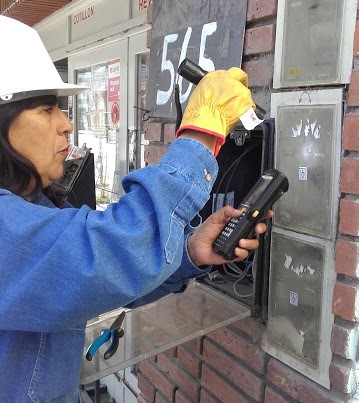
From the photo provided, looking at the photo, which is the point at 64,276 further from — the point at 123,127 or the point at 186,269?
the point at 123,127

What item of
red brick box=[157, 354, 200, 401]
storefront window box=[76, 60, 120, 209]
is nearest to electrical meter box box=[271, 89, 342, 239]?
red brick box=[157, 354, 200, 401]

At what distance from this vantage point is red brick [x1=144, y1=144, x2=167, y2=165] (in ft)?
7.17

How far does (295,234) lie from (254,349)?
458 mm

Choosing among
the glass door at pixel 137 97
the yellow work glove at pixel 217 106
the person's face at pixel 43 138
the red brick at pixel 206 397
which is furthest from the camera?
the glass door at pixel 137 97

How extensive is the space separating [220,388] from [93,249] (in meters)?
1.13

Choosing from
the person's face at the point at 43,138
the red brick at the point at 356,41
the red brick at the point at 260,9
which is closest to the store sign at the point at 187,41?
the red brick at the point at 260,9

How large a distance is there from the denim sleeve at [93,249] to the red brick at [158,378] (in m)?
1.27

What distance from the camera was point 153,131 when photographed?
2.25 meters

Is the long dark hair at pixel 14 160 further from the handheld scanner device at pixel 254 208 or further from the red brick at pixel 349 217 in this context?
the red brick at pixel 349 217

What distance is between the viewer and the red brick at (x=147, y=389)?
7.63ft

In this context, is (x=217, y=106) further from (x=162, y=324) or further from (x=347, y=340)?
(x=162, y=324)

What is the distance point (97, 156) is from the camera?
15.1 feet

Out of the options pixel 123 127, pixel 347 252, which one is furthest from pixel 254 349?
pixel 123 127

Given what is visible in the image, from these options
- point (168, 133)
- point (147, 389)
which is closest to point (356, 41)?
point (168, 133)
